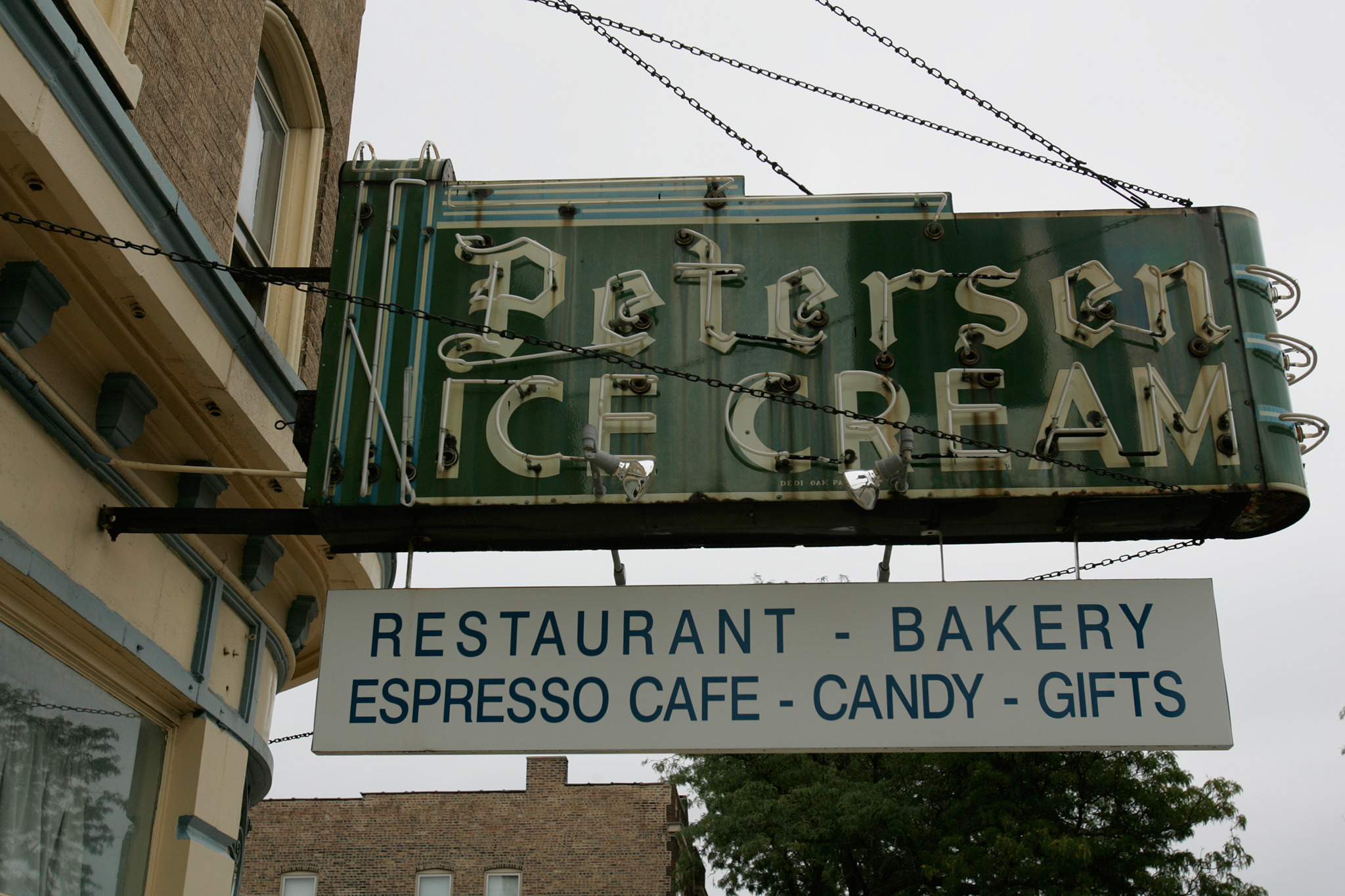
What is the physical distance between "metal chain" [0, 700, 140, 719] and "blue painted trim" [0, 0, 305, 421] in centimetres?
155

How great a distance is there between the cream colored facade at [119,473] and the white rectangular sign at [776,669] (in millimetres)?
1184

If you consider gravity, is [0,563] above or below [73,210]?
below

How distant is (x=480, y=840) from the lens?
29.5 m

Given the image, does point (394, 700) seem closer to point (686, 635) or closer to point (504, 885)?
point (686, 635)

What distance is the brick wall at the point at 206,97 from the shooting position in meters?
5.99

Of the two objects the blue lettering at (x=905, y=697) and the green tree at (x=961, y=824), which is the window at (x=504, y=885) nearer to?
the green tree at (x=961, y=824)

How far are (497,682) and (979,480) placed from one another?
2.03m

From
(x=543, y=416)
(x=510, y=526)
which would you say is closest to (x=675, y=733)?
(x=510, y=526)

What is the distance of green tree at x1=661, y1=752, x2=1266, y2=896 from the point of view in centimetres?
2044

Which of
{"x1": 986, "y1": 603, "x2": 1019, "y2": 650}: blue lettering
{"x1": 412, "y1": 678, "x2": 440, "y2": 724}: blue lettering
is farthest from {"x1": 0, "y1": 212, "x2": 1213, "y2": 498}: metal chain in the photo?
{"x1": 412, "y1": 678, "x2": 440, "y2": 724}: blue lettering

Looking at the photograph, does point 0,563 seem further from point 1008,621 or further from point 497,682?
point 1008,621

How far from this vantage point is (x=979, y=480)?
5242 millimetres

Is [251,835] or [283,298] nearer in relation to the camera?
[283,298]

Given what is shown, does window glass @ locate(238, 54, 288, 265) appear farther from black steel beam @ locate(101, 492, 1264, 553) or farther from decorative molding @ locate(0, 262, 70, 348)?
black steel beam @ locate(101, 492, 1264, 553)
